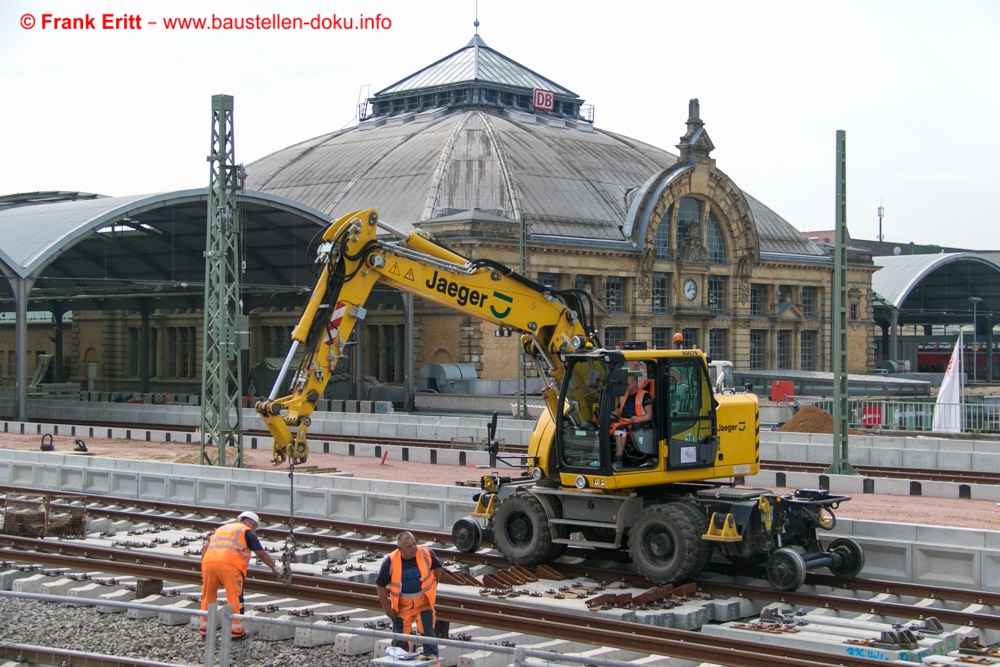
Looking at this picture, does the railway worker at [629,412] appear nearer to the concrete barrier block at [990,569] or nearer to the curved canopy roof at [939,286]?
the concrete barrier block at [990,569]

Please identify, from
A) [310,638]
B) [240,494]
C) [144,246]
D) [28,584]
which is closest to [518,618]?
[310,638]

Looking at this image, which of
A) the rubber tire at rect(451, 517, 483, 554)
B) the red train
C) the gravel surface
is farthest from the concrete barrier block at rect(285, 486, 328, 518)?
Result: the red train

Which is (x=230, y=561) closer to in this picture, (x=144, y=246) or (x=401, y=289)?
(x=401, y=289)

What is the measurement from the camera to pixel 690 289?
6906cm

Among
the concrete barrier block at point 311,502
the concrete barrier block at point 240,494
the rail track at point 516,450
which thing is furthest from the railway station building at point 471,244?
the concrete barrier block at point 311,502

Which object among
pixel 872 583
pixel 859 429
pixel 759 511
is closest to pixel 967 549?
pixel 872 583

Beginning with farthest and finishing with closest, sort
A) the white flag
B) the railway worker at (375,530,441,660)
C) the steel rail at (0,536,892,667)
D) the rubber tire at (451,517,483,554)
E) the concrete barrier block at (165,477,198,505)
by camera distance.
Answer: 1. the white flag
2. the concrete barrier block at (165,477,198,505)
3. the rubber tire at (451,517,483,554)
4. the steel rail at (0,536,892,667)
5. the railway worker at (375,530,441,660)

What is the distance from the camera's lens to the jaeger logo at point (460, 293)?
18094 mm

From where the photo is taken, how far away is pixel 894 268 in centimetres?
9112

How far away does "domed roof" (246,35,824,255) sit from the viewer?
65000mm

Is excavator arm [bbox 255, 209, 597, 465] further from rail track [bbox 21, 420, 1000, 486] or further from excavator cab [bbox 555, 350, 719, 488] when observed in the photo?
rail track [bbox 21, 420, 1000, 486]

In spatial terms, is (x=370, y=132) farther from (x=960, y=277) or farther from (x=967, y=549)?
(x=967, y=549)

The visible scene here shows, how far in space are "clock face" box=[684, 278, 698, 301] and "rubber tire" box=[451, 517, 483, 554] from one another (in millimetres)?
51427

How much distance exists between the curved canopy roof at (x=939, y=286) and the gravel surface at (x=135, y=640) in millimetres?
77130
